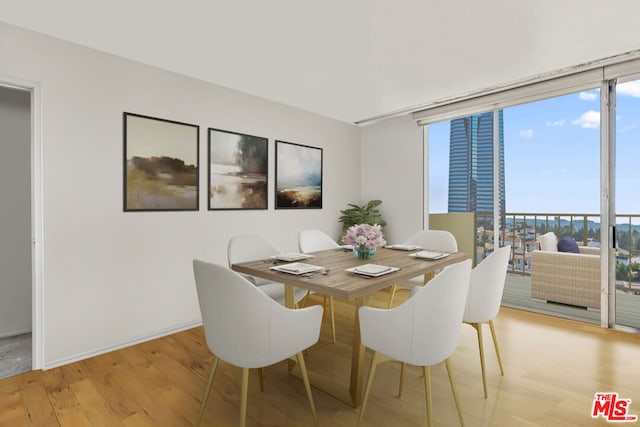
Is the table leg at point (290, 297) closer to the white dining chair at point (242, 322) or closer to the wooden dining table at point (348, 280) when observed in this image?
the wooden dining table at point (348, 280)

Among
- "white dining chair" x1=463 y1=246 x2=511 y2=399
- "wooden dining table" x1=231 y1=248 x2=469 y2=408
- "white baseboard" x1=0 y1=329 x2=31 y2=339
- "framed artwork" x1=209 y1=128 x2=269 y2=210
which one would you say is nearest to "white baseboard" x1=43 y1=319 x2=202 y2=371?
"white baseboard" x1=0 y1=329 x2=31 y2=339

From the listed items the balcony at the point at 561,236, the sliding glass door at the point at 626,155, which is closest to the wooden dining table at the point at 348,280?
the sliding glass door at the point at 626,155

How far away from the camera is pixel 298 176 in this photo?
4.28m

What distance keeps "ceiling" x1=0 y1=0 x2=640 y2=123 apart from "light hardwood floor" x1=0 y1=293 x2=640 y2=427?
2399 millimetres

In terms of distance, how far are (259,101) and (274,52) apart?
1255mm

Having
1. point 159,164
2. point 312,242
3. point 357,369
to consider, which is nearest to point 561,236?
point 312,242

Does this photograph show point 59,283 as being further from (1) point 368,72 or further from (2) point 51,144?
(1) point 368,72

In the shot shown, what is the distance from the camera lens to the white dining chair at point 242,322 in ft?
4.67

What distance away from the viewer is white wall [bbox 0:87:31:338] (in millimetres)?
2979

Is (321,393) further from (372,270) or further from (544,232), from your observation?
Result: (544,232)

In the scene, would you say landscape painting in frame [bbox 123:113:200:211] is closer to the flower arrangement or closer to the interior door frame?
the interior door frame

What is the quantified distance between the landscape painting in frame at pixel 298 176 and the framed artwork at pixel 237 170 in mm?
240

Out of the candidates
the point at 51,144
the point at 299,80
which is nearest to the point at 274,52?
the point at 299,80

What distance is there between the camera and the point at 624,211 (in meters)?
3.07
